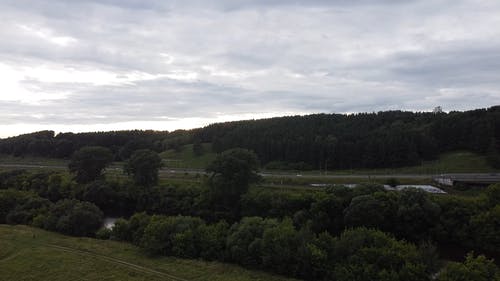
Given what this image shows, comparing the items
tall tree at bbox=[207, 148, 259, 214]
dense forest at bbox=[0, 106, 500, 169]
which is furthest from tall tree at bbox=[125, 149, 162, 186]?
dense forest at bbox=[0, 106, 500, 169]

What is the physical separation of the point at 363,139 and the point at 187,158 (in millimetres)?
69613

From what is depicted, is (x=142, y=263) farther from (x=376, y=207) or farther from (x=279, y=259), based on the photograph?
(x=376, y=207)

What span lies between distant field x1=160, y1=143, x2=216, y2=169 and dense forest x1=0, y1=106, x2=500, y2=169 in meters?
4.74

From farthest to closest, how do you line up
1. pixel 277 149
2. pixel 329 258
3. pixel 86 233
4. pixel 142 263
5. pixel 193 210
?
pixel 277 149 < pixel 193 210 < pixel 86 233 < pixel 142 263 < pixel 329 258

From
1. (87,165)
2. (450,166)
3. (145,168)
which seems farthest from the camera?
(450,166)

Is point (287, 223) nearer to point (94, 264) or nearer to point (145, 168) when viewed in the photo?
point (94, 264)

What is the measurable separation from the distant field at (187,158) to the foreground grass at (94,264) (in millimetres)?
82497

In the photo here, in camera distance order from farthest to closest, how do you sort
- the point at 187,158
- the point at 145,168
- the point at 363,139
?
the point at 187,158 → the point at 363,139 → the point at 145,168

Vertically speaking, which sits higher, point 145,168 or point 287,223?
Result: point 145,168

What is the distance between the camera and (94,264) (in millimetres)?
43375

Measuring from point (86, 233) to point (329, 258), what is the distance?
38266 millimetres

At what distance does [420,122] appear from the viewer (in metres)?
138

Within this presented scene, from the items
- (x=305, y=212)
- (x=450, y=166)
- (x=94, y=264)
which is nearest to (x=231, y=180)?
(x=305, y=212)

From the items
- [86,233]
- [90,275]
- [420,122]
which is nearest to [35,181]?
[86,233]
